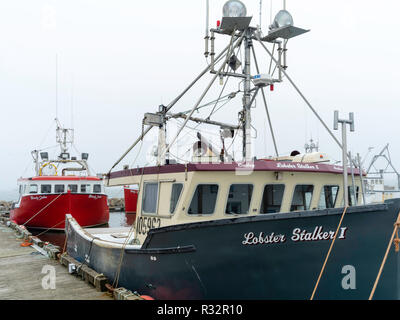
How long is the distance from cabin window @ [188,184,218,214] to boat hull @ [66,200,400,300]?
27.3 inches

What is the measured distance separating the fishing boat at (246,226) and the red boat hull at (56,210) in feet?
46.1

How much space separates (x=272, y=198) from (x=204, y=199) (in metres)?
1.59

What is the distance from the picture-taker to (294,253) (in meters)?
6.13

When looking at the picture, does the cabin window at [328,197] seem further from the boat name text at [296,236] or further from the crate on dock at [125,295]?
the crate on dock at [125,295]

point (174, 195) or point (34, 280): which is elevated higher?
point (174, 195)

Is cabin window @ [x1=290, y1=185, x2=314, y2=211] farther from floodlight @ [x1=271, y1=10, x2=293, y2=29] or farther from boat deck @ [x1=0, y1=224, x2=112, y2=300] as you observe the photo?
boat deck @ [x1=0, y1=224, x2=112, y2=300]

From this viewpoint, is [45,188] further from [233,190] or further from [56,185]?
[233,190]

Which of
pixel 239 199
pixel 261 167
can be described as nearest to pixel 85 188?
pixel 239 199

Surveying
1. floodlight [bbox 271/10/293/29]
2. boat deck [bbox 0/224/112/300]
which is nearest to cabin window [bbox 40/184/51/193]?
boat deck [bbox 0/224/112/300]

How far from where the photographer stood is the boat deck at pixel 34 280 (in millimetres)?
9180

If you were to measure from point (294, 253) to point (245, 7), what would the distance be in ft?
19.9

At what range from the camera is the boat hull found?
5.84 metres

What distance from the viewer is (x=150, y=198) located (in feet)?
28.0
